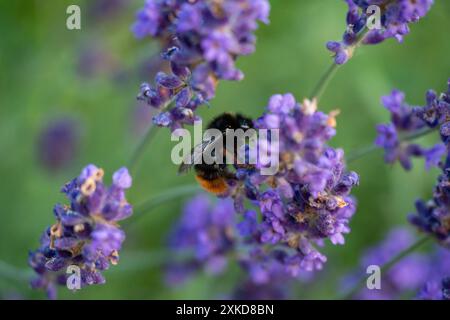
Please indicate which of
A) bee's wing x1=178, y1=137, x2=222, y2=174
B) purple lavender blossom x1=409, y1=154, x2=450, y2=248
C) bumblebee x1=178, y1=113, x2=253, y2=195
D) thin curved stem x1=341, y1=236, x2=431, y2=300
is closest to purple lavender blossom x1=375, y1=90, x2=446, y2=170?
purple lavender blossom x1=409, y1=154, x2=450, y2=248

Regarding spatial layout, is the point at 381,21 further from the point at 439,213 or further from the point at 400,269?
the point at 400,269

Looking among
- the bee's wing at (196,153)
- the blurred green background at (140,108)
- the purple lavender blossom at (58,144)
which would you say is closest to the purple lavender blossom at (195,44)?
the bee's wing at (196,153)

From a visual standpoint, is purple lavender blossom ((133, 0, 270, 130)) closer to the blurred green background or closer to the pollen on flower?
the pollen on flower

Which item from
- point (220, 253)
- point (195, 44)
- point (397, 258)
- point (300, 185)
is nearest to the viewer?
point (195, 44)

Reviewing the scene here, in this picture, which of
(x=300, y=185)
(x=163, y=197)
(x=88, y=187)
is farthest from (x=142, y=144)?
(x=300, y=185)

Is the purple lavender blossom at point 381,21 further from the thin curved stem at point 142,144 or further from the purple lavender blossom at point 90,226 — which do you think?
the purple lavender blossom at point 90,226
